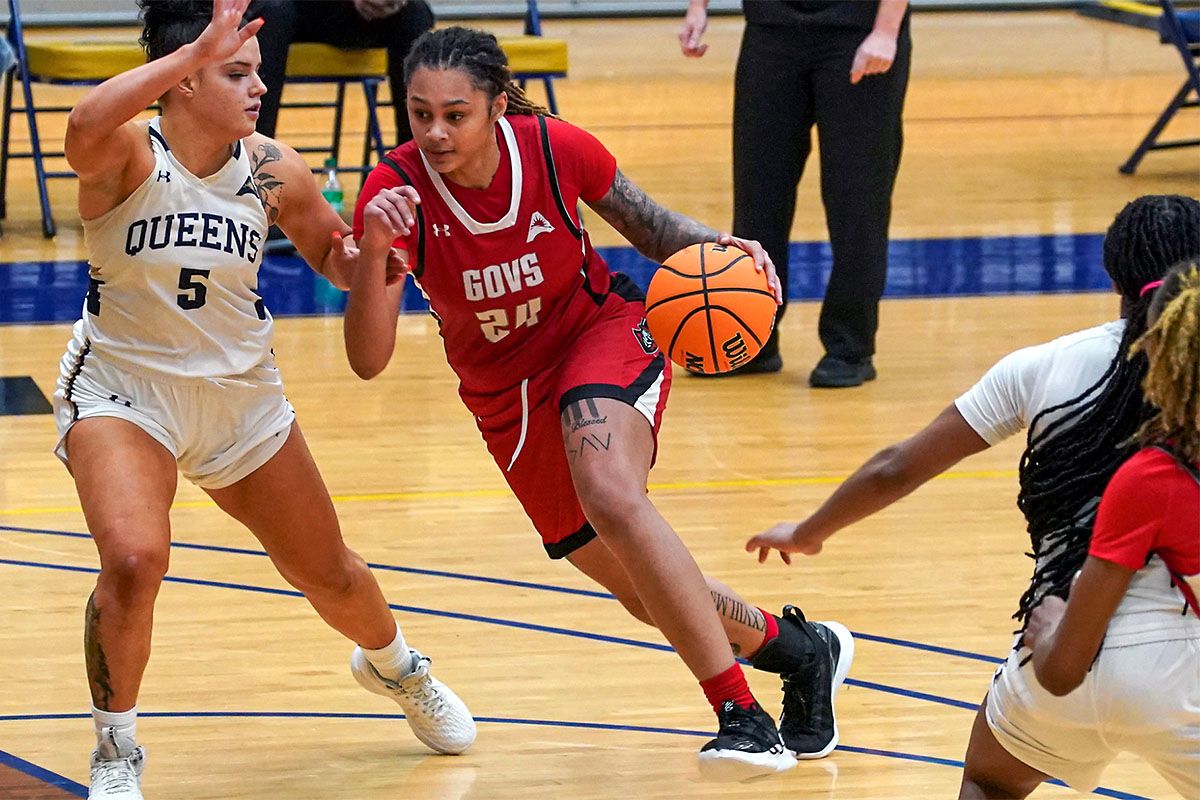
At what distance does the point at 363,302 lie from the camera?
12.8 feet

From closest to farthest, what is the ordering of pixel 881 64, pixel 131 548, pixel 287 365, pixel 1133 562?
1. pixel 1133 562
2. pixel 131 548
3. pixel 881 64
4. pixel 287 365

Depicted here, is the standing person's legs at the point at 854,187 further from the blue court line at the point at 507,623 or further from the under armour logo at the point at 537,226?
the under armour logo at the point at 537,226

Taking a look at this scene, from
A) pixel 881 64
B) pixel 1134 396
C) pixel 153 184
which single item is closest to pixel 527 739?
pixel 153 184

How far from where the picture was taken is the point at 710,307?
13.6 ft

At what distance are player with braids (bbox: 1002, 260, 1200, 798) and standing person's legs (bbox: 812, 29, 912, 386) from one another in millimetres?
4688

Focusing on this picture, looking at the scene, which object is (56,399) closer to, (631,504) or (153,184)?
(153,184)

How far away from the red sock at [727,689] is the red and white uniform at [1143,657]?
75cm

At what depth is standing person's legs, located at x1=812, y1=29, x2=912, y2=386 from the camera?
7457 mm

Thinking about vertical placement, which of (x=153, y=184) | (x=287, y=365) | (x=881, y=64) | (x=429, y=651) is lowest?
(x=287, y=365)

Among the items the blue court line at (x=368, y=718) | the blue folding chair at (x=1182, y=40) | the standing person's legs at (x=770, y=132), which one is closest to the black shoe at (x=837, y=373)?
the standing person's legs at (x=770, y=132)

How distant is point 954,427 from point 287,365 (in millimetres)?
5086

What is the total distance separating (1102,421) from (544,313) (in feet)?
5.08

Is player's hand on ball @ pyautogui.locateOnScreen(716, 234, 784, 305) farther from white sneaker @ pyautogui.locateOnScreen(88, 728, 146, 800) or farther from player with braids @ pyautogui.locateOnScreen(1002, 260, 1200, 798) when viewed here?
white sneaker @ pyautogui.locateOnScreen(88, 728, 146, 800)

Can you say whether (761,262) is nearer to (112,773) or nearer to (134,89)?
(134,89)
